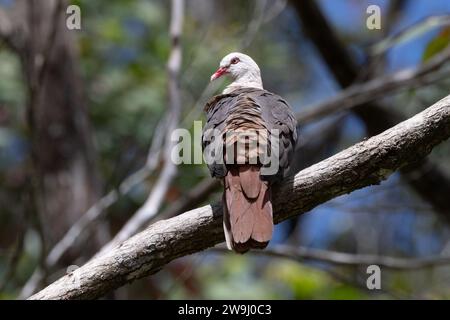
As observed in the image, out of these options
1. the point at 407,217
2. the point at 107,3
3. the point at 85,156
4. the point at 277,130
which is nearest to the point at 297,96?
the point at 407,217

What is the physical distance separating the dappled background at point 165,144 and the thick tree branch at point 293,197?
1.18 m

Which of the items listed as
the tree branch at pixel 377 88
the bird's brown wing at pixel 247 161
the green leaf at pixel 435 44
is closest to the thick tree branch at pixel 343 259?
the tree branch at pixel 377 88

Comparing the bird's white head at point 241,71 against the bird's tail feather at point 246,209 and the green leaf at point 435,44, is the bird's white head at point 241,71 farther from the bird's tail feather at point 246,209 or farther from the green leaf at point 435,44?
the green leaf at point 435,44

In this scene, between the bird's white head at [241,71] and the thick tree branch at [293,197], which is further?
the bird's white head at [241,71]

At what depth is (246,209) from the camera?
2947mm

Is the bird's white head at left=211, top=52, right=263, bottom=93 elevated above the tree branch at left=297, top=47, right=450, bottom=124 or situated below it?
below

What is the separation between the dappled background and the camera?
4.90 m

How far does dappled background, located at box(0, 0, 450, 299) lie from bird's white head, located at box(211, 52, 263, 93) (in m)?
0.87

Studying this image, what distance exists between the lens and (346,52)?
589 cm

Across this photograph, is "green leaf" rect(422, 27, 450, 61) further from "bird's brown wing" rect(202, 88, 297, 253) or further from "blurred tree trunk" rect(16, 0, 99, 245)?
"blurred tree trunk" rect(16, 0, 99, 245)

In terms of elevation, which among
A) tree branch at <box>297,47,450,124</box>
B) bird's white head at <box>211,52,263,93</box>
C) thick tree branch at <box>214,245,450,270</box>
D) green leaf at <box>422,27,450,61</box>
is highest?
tree branch at <box>297,47,450,124</box>

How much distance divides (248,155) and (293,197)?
0.78ft

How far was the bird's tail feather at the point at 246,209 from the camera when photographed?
2.86 m

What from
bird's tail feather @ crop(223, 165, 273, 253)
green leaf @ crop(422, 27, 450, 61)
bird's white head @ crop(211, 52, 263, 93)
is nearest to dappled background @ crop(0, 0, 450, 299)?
green leaf @ crop(422, 27, 450, 61)
